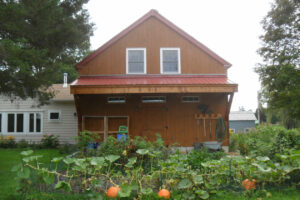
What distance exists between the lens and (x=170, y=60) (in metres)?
10.8

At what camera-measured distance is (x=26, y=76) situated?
667 centimetres

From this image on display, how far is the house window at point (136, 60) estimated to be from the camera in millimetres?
10680

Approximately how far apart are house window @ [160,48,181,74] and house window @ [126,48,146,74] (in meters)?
0.79

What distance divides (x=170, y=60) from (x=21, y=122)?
9.50 metres

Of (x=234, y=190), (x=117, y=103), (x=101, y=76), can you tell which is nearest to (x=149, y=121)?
(x=117, y=103)

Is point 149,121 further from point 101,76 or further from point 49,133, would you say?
point 49,133

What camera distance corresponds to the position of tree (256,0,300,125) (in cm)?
1451

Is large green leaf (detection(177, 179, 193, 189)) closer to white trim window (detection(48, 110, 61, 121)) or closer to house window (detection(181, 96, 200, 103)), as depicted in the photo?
house window (detection(181, 96, 200, 103))

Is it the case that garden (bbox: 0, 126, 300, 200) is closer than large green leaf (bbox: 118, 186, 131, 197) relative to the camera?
No

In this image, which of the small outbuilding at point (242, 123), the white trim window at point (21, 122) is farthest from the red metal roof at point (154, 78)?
the small outbuilding at point (242, 123)

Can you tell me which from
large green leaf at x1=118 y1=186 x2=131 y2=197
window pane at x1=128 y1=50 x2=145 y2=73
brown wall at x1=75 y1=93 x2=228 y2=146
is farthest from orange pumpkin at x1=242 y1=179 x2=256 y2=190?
window pane at x1=128 y1=50 x2=145 y2=73

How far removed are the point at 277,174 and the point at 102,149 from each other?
3.57 meters

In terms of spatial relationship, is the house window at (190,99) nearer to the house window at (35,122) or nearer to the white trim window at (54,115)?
the white trim window at (54,115)

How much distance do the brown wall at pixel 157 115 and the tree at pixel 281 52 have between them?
6823mm
